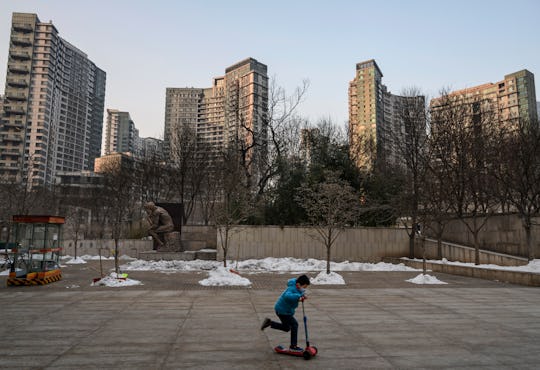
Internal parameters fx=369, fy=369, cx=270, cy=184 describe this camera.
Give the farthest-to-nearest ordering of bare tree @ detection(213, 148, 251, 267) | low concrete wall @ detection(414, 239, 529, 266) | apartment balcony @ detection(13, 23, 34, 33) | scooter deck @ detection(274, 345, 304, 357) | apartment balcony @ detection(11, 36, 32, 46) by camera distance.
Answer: apartment balcony @ detection(13, 23, 34, 33) < apartment balcony @ detection(11, 36, 32, 46) < bare tree @ detection(213, 148, 251, 267) < low concrete wall @ detection(414, 239, 529, 266) < scooter deck @ detection(274, 345, 304, 357)

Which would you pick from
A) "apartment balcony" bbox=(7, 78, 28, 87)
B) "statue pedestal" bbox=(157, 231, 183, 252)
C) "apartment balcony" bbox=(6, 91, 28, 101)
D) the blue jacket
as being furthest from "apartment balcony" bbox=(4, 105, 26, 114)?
the blue jacket

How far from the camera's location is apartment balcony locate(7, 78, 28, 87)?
3875 inches

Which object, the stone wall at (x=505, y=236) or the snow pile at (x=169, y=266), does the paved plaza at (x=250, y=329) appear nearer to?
the stone wall at (x=505, y=236)

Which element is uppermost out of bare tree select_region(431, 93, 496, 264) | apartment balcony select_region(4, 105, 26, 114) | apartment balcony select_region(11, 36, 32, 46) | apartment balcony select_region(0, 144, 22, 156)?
apartment balcony select_region(11, 36, 32, 46)

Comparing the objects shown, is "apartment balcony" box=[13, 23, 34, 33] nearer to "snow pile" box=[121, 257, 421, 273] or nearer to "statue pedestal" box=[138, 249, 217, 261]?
"statue pedestal" box=[138, 249, 217, 261]

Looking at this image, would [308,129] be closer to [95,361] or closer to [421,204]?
[421,204]

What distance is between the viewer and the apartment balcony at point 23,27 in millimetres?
99250

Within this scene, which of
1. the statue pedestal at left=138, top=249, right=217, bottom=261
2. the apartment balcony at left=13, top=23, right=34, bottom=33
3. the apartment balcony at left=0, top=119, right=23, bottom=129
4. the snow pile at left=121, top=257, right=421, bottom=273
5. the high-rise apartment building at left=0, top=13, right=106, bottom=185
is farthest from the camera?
the apartment balcony at left=13, top=23, right=34, bottom=33

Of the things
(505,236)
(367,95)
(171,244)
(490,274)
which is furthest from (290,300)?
(367,95)

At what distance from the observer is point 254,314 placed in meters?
9.30

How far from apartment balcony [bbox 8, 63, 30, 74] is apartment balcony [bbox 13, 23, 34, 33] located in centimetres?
959

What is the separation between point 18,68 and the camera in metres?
98.9

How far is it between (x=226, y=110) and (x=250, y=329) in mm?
37114

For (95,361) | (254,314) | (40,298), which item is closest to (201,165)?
(40,298)
